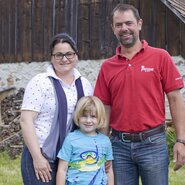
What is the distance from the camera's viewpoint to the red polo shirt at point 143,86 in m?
4.15

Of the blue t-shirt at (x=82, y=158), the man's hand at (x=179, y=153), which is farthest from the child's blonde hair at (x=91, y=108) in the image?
the man's hand at (x=179, y=153)

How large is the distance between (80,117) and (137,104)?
468 millimetres

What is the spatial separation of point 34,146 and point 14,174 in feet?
13.0

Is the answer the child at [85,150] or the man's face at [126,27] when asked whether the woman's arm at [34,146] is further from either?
the man's face at [126,27]

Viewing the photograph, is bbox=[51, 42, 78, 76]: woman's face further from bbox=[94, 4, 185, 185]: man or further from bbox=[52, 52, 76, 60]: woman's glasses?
bbox=[94, 4, 185, 185]: man

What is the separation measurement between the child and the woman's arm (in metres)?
0.13

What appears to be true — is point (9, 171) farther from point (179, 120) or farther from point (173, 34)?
point (173, 34)

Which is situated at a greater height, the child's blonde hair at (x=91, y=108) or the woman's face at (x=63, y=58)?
the woman's face at (x=63, y=58)

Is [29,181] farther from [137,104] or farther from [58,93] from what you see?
[137,104]

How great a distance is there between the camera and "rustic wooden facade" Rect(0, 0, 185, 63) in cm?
1060

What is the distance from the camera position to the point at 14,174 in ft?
25.3

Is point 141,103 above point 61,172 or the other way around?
above

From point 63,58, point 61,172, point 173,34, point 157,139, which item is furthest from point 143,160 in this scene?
point 173,34

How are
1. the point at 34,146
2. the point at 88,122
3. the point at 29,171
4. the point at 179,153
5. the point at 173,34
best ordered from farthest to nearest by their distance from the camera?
the point at 173,34
the point at 179,153
the point at 88,122
the point at 29,171
the point at 34,146
